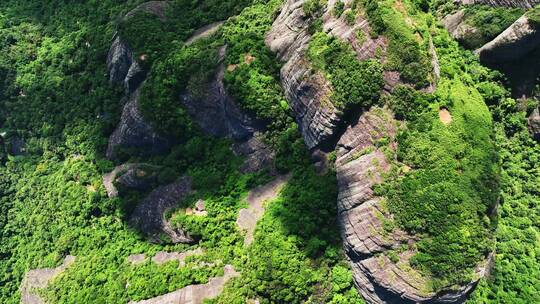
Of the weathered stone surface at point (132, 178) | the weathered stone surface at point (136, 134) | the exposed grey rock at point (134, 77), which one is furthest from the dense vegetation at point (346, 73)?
the weathered stone surface at point (132, 178)

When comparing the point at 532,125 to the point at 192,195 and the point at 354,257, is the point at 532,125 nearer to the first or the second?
the point at 354,257

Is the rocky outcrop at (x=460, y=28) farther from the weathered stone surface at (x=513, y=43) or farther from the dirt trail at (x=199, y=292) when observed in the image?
the dirt trail at (x=199, y=292)

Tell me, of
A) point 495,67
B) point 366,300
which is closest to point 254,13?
point 495,67

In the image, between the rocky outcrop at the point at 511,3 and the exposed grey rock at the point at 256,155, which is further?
the exposed grey rock at the point at 256,155

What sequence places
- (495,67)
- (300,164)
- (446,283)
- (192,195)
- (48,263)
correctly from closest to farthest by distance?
1. (446,283)
2. (495,67)
3. (300,164)
4. (192,195)
5. (48,263)

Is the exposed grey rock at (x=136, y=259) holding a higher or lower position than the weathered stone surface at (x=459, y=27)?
lower

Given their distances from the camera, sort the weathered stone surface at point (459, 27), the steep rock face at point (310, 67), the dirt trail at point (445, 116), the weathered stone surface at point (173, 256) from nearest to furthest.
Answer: the dirt trail at point (445, 116) < the steep rock face at point (310, 67) < the weathered stone surface at point (459, 27) < the weathered stone surface at point (173, 256)

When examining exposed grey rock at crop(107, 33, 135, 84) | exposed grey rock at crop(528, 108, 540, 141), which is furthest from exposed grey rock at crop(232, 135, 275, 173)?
exposed grey rock at crop(528, 108, 540, 141)
